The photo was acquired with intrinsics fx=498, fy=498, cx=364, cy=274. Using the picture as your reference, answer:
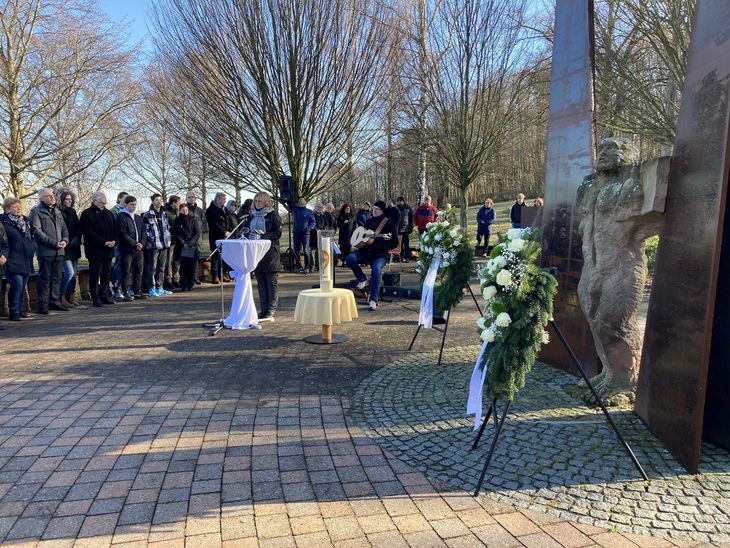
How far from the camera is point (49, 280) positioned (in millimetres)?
9172

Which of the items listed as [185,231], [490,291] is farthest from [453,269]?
[185,231]

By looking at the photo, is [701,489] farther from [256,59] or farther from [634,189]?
[256,59]

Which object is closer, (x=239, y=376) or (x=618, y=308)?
(x=618, y=308)

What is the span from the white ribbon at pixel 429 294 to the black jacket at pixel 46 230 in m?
6.70

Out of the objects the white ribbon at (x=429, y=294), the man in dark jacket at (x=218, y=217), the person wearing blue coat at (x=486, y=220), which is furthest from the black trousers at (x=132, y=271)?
the person wearing blue coat at (x=486, y=220)

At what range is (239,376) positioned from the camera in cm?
557

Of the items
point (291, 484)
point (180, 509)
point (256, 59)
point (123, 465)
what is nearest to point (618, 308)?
point (291, 484)

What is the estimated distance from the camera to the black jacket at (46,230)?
8.57m

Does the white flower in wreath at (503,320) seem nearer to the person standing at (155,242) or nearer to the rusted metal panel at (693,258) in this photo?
the rusted metal panel at (693,258)

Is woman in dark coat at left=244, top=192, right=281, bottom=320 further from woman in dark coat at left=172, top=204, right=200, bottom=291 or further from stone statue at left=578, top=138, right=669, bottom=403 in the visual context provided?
stone statue at left=578, top=138, right=669, bottom=403

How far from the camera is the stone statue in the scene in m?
4.13

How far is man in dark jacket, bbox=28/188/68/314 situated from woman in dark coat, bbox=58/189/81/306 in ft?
1.02

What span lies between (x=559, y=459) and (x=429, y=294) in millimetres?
2904

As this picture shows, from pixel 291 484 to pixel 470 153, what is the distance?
551 inches
